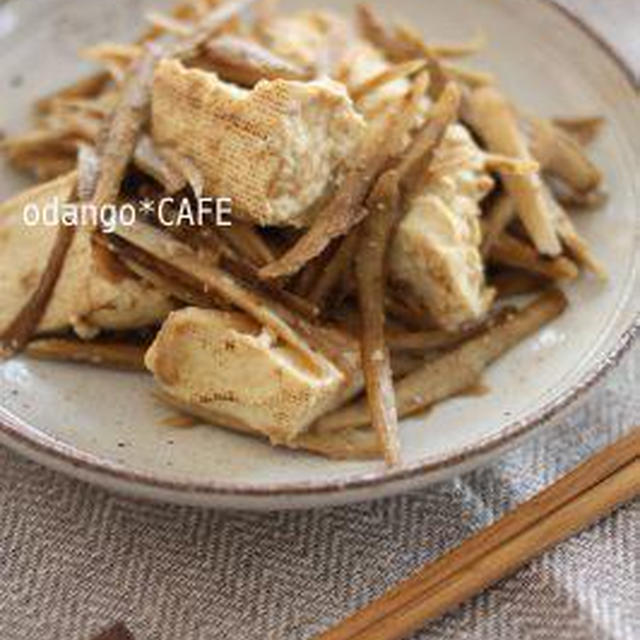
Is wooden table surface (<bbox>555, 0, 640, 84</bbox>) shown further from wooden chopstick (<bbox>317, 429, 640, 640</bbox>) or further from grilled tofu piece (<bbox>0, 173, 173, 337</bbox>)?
grilled tofu piece (<bbox>0, 173, 173, 337</bbox>)

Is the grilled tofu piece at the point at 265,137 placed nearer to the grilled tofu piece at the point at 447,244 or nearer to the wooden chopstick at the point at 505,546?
the grilled tofu piece at the point at 447,244

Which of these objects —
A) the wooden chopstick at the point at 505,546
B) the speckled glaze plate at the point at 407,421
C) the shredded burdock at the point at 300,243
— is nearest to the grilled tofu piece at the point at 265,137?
the shredded burdock at the point at 300,243

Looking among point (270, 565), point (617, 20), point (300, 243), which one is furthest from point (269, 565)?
point (617, 20)

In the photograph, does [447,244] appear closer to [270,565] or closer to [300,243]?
[300,243]

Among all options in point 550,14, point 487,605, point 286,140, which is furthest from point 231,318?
point 550,14

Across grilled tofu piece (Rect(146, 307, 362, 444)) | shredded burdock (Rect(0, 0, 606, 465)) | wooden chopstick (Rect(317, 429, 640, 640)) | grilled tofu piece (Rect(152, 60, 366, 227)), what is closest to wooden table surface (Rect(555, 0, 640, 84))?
shredded burdock (Rect(0, 0, 606, 465))

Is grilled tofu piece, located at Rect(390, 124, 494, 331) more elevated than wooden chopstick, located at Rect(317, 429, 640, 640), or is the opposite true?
grilled tofu piece, located at Rect(390, 124, 494, 331)

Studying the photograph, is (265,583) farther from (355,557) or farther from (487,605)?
(487,605)
